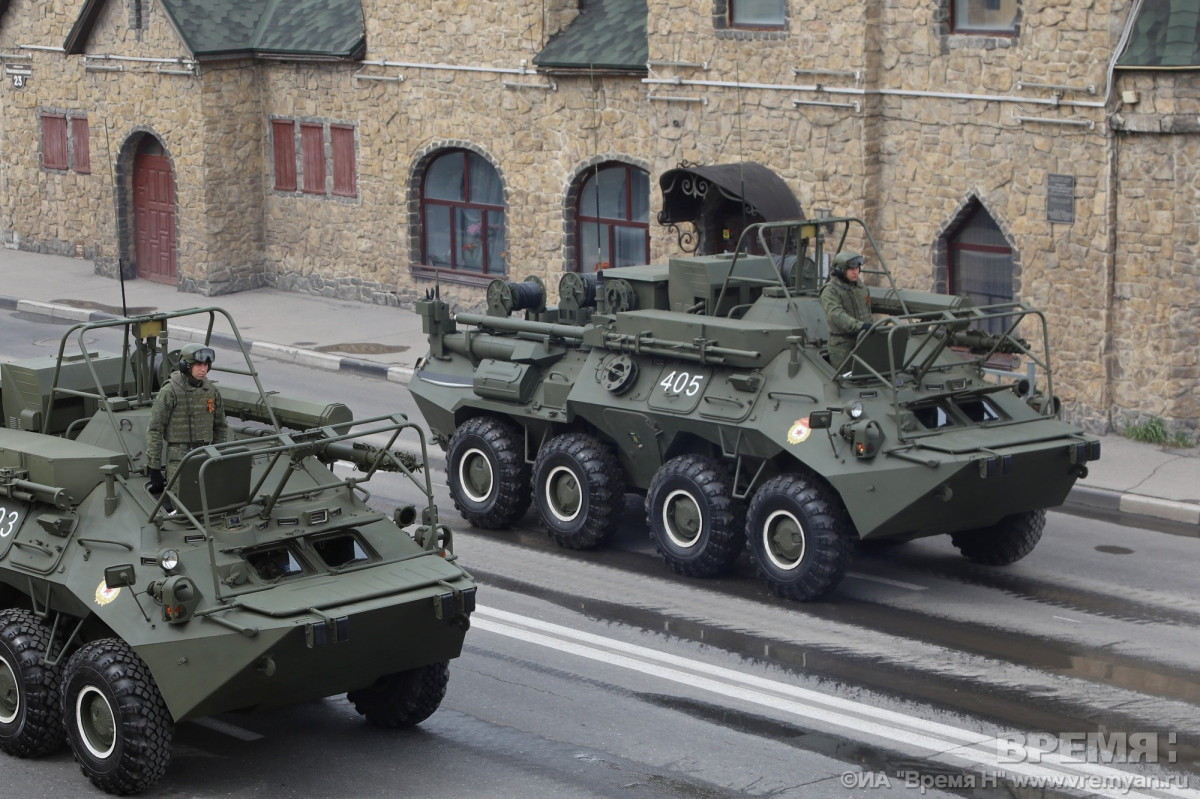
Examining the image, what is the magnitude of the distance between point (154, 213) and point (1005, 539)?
1870 centimetres

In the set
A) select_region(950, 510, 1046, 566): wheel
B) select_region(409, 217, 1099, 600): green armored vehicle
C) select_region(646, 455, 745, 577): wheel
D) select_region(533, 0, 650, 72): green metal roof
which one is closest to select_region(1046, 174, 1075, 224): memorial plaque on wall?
select_region(409, 217, 1099, 600): green armored vehicle

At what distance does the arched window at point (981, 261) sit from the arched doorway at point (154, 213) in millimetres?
13584

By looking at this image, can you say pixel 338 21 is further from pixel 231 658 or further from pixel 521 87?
pixel 231 658

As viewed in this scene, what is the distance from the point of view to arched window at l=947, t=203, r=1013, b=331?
21094 millimetres

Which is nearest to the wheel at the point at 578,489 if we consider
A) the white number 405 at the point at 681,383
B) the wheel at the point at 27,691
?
the white number 405 at the point at 681,383

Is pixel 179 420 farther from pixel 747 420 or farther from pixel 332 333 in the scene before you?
pixel 332 333

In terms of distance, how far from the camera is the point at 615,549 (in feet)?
53.4

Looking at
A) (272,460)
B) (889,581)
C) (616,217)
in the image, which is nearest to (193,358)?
(272,460)

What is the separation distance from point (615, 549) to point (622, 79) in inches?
394

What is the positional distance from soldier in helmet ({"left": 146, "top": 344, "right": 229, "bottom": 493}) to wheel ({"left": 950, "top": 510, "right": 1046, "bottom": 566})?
21.3ft

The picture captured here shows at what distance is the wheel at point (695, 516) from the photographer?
49.1ft

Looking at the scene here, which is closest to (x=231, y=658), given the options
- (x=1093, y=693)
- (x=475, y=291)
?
(x=1093, y=693)

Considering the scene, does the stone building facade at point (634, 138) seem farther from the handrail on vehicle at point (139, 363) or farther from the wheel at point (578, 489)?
the handrail on vehicle at point (139, 363)

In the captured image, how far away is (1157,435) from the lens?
1972 cm
